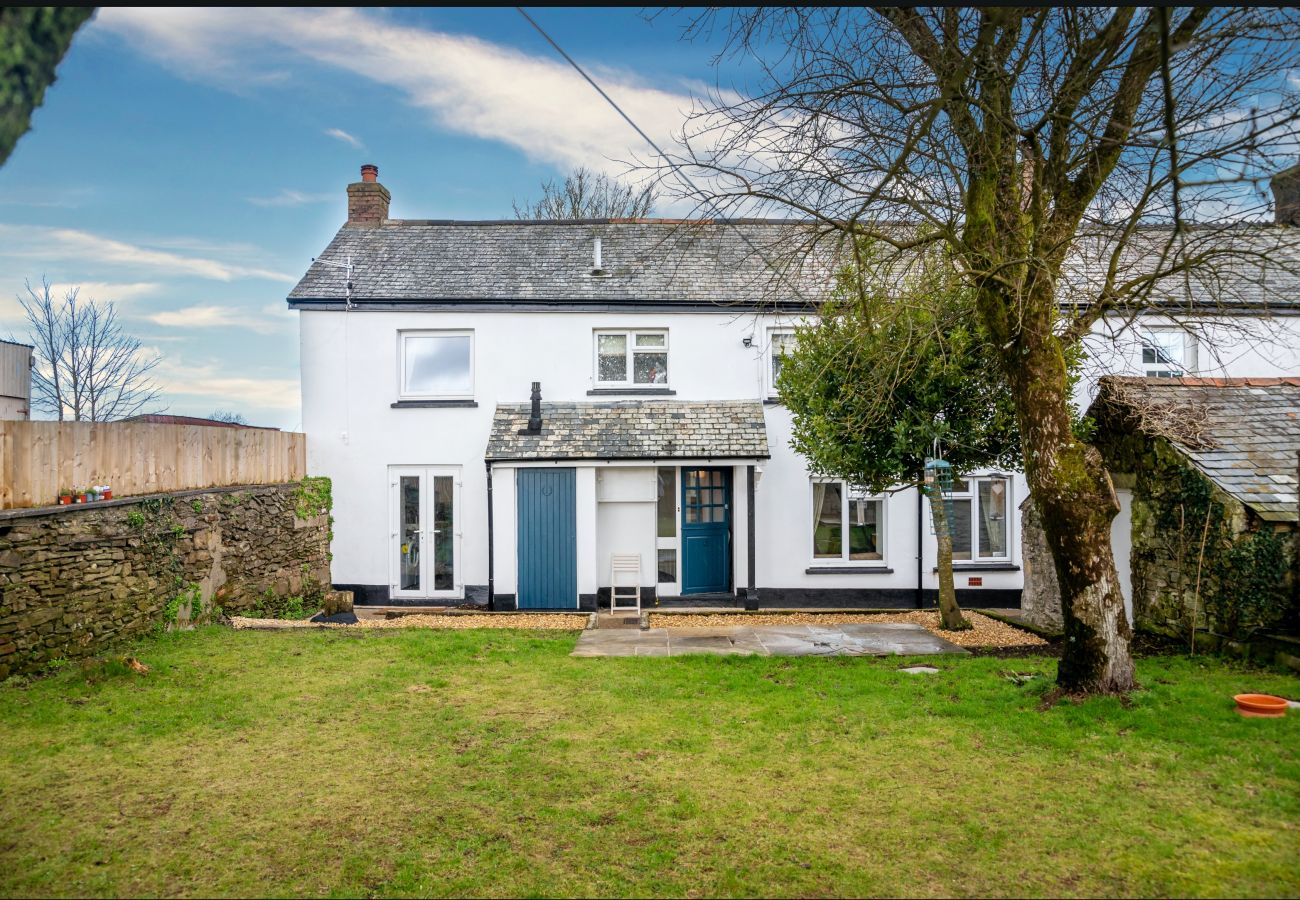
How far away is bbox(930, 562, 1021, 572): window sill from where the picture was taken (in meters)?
14.4

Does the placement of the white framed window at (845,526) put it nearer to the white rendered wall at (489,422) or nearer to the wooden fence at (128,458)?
the white rendered wall at (489,422)

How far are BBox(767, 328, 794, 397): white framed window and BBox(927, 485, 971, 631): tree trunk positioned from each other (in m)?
4.29

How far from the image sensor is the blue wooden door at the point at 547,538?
13.6 meters

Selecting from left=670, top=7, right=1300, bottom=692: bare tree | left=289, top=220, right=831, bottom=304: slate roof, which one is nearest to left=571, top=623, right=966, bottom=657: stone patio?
left=670, top=7, right=1300, bottom=692: bare tree

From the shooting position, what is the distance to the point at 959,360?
10.0m

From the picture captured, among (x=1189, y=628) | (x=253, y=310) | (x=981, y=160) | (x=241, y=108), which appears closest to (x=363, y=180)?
(x=253, y=310)

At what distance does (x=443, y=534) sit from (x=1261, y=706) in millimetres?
12299

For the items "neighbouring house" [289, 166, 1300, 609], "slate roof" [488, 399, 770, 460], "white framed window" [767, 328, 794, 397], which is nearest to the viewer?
"slate roof" [488, 399, 770, 460]

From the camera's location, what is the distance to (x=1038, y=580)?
1138 centimetres

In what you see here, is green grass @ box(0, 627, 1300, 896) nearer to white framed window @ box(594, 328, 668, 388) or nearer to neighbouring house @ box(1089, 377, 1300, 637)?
neighbouring house @ box(1089, 377, 1300, 637)

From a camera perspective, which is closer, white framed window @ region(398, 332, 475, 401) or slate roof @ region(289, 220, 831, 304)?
slate roof @ region(289, 220, 831, 304)

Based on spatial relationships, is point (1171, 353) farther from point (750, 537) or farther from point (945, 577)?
point (750, 537)

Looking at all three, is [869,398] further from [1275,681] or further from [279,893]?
[279,893]

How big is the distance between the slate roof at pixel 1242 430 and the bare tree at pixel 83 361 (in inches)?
822
